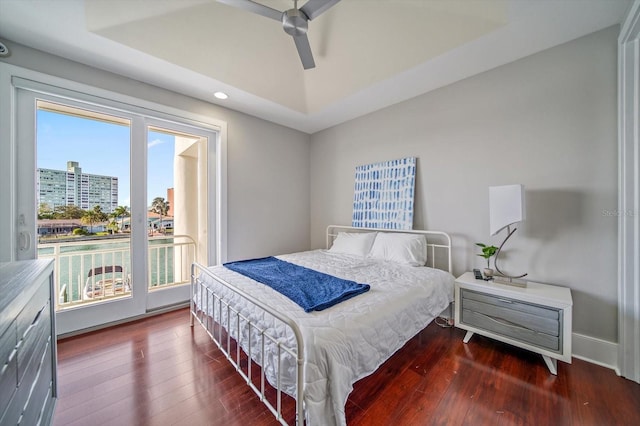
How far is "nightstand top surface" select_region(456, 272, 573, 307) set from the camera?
172cm

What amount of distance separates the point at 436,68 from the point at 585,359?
110 inches

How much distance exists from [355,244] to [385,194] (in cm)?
76

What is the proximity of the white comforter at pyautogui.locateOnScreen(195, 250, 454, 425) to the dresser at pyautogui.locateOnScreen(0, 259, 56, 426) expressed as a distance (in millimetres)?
914

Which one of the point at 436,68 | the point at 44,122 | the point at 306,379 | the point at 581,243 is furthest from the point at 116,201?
the point at 581,243

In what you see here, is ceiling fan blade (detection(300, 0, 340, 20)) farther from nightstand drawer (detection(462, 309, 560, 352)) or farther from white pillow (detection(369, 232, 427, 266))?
nightstand drawer (detection(462, 309, 560, 352))

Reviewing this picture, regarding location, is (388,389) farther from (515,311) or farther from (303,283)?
(515,311)

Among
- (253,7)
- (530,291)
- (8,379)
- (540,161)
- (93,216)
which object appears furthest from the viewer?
(93,216)

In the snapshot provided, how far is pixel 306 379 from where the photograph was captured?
1076mm

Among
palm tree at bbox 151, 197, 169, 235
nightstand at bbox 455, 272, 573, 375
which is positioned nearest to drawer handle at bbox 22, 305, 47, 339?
palm tree at bbox 151, 197, 169, 235

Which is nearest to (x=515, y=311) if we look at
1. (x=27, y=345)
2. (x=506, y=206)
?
(x=506, y=206)

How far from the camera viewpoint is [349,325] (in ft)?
4.33

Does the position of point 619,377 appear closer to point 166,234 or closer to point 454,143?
point 454,143

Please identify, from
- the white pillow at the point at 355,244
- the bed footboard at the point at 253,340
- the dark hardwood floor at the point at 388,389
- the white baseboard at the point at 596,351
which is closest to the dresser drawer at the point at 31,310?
the dark hardwood floor at the point at 388,389

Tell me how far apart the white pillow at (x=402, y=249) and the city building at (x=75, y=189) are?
2953mm
